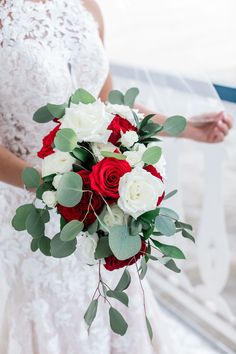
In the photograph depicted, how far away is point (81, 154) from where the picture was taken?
1.08 meters

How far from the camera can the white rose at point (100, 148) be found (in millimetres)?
1082

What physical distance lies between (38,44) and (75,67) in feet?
0.45

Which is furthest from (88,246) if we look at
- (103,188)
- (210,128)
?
(210,128)

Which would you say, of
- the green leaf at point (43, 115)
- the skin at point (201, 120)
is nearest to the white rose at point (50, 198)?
the green leaf at point (43, 115)

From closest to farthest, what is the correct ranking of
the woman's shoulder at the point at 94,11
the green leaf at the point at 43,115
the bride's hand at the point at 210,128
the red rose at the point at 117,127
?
the red rose at the point at 117,127, the green leaf at the point at 43,115, the woman's shoulder at the point at 94,11, the bride's hand at the point at 210,128

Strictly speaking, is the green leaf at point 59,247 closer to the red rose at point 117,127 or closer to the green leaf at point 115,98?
the red rose at point 117,127

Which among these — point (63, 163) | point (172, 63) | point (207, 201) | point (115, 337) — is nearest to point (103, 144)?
point (63, 163)

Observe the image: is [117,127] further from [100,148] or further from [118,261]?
[118,261]

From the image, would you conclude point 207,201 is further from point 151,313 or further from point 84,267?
point 84,267

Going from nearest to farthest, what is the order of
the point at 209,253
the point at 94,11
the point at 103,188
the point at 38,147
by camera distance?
the point at 103,188
the point at 38,147
the point at 94,11
the point at 209,253

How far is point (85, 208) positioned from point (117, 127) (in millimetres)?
174

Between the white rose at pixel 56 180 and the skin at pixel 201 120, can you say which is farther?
the skin at pixel 201 120

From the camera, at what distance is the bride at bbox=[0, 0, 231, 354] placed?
1.43 metres

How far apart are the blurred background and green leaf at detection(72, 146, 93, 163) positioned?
935 mm
